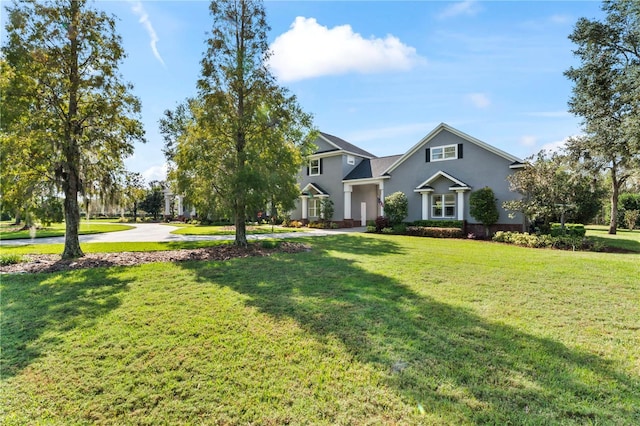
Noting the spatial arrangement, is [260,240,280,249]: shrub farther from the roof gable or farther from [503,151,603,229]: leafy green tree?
the roof gable

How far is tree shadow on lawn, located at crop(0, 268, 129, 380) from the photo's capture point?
3.99 meters

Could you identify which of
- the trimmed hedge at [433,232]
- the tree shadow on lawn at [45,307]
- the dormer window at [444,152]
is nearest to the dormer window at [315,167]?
the dormer window at [444,152]

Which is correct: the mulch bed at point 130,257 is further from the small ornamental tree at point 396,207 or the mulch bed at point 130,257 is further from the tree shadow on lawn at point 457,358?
the small ornamental tree at point 396,207

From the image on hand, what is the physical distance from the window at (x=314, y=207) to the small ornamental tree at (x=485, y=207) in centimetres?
1342

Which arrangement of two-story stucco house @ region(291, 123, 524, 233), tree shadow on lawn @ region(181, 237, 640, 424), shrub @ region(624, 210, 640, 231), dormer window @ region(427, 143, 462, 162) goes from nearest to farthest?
tree shadow on lawn @ region(181, 237, 640, 424) → two-story stucco house @ region(291, 123, 524, 233) → dormer window @ region(427, 143, 462, 162) → shrub @ region(624, 210, 640, 231)

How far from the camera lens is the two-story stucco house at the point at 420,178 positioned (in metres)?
18.9

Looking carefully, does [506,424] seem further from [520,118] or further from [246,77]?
[520,118]

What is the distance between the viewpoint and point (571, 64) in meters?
17.5

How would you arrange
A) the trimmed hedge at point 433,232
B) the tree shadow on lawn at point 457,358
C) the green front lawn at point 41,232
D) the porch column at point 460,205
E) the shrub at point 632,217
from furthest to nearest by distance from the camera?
the shrub at point 632,217, the porch column at point 460,205, the trimmed hedge at point 433,232, the green front lawn at point 41,232, the tree shadow on lawn at point 457,358

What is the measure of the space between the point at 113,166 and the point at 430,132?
60.8 ft

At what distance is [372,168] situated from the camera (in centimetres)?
2672

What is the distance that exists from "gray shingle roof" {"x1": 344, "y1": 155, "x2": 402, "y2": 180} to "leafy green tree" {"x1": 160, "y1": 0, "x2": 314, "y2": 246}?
1395 centimetres

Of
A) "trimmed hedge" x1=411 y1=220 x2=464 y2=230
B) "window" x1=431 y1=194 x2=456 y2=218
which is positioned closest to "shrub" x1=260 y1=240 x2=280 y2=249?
"trimmed hedge" x1=411 y1=220 x2=464 y2=230

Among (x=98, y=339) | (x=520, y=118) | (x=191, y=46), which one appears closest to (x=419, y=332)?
(x=98, y=339)
